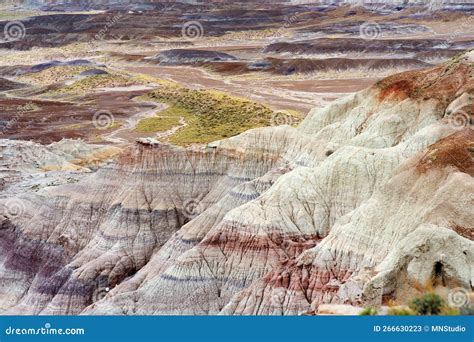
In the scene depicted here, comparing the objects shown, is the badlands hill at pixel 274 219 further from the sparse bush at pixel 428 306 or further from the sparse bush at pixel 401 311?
the sparse bush at pixel 428 306

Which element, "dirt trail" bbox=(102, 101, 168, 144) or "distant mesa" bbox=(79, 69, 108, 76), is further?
"distant mesa" bbox=(79, 69, 108, 76)

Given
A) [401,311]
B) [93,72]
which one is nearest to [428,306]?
[401,311]

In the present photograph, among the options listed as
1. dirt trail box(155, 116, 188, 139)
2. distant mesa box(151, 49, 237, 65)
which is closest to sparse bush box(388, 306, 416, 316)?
dirt trail box(155, 116, 188, 139)

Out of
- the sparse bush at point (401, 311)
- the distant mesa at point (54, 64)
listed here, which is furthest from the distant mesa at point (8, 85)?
the sparse bush at point (401, 311)

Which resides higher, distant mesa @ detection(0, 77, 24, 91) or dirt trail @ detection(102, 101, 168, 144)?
distant mesa @ detection(0, 77, 24, 91)

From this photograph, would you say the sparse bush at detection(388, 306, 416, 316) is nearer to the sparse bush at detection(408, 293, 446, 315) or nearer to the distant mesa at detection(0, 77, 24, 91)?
the sparse bush at detection(408, 293, 446, 315)

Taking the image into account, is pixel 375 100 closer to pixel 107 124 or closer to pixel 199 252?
pixel 199 252

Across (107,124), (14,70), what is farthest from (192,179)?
(14,70)

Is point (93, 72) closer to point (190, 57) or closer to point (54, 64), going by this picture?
point (54, 64)
